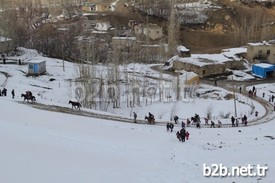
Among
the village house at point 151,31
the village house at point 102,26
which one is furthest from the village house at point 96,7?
the village house at point 151,31

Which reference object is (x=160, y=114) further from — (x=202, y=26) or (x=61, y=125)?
(x=202, y=26)

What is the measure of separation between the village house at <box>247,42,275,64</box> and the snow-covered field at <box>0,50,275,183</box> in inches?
1028

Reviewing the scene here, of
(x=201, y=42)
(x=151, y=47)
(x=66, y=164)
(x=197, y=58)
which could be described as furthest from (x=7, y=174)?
(x=201, y=42)

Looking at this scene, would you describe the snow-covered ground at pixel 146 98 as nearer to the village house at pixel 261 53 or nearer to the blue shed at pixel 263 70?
the blue shed at pixel 263 70

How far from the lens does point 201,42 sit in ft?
282

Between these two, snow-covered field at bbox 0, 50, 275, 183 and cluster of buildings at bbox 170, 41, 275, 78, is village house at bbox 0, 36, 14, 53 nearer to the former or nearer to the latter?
cluster of buildings at bbox 170, 41, 275, 78

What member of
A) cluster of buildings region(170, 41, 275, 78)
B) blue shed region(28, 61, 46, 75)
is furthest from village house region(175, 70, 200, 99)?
blue shed region(28, 61, 46, 75)

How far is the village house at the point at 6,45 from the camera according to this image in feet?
206

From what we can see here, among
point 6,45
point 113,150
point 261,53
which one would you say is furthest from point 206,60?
point 113,150

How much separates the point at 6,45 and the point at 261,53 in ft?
138

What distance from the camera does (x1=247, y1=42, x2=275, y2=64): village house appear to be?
60531 millimetres

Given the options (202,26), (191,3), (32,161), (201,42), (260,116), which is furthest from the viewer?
(191,3)

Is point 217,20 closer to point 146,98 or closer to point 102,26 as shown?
point 102,26

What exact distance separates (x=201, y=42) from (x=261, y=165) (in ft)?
220
